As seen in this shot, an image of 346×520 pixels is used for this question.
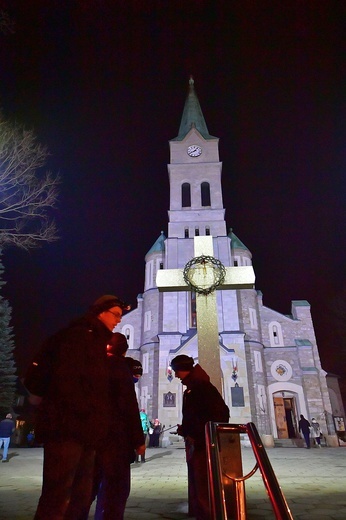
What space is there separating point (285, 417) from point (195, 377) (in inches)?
1111

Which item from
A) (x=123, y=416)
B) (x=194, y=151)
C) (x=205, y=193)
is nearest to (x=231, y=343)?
(x=205, y=193)

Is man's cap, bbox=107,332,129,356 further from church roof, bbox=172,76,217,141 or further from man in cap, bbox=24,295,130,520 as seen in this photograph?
church roof, bbox=172,76,217,141

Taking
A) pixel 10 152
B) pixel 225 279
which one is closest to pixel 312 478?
pixel 225 279

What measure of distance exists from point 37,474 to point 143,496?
12.1 feet

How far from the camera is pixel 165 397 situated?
76.4 feet

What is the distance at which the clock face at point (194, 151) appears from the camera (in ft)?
116

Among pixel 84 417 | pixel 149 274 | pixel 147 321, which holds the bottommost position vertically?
pixel 84 417

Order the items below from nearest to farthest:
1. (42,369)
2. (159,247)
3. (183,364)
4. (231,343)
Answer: (42,369) < (183,364) < (231,343) < (159,247)

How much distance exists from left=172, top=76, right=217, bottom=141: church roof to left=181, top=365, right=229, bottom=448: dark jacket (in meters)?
35.3

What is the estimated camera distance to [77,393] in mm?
2293

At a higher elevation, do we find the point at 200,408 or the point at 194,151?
the point at 194,151

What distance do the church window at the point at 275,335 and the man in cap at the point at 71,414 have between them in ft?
89.8

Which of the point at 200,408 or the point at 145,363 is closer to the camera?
the point at 200,408

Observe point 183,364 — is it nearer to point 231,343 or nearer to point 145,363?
point 231,343
